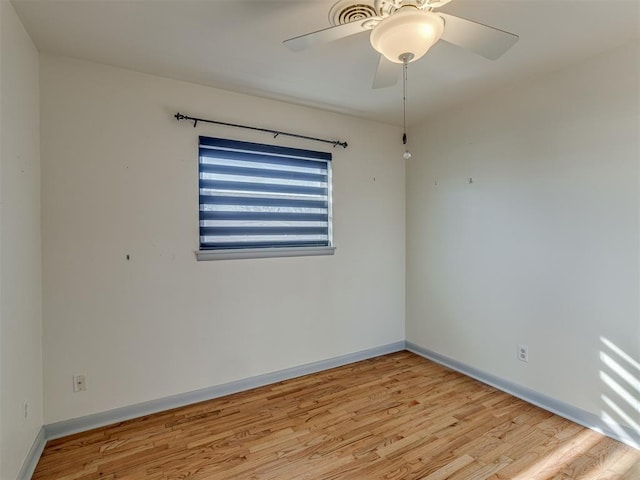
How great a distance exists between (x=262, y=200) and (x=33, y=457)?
2.15m

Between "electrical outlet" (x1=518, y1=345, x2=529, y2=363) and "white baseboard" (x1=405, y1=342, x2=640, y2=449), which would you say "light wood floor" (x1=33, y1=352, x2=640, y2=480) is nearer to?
"white baseboard" (x1=405, y1=342, x2=640, y2=449)

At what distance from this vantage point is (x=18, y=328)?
1.76 m

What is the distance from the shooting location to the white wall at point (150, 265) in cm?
219

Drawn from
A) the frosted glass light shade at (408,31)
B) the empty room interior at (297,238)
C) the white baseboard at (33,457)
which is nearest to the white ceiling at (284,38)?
the empty room interior at (297,238)

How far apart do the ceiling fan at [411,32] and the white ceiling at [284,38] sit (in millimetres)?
293

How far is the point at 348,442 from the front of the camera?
2121 mm

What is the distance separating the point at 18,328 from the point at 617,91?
3.71 metres

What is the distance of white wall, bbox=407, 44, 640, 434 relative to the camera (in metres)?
2.11

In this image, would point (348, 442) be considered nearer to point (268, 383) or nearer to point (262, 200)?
point (268, 383)

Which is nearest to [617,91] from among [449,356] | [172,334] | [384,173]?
[384,173]

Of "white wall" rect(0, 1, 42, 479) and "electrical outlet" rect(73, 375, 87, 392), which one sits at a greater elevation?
"white wall" rect(0, 1, 42, 479)

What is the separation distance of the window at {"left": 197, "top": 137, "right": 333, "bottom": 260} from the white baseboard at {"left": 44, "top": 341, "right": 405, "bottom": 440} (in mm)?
1047

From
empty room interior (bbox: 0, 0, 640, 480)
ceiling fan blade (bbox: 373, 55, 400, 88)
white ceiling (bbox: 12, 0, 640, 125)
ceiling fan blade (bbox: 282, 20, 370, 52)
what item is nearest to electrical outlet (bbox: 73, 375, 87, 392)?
empty room interior (bbox: 0, 0, 640, 480)

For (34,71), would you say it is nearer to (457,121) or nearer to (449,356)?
(457,121)
